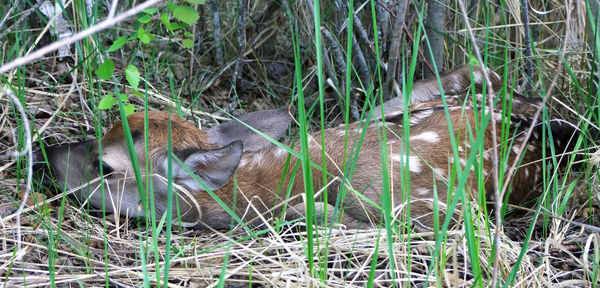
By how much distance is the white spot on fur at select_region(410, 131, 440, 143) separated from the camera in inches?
154

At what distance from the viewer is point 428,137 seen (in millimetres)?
3936

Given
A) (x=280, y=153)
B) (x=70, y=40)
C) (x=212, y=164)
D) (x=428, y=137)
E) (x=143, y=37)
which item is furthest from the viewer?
(x=280, y=153)

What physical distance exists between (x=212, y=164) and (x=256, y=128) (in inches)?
24.2

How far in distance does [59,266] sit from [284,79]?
2.96 m

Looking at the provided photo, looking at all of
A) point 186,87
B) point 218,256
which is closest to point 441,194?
point 218,256

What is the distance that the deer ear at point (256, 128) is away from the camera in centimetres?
417

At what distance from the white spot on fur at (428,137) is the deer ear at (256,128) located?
725mm

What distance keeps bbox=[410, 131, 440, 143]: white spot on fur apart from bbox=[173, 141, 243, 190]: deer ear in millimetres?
970

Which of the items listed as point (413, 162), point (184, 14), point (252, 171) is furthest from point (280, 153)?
point (184, 14)

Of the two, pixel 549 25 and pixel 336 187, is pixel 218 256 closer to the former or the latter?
pixel 336 187

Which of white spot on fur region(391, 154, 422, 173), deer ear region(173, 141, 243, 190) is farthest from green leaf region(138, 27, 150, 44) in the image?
white spot on fur region(391, 154, 422, 173)

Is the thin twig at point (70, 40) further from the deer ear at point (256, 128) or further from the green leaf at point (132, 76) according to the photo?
the deer ear at point (256, 128)

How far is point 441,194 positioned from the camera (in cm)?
374

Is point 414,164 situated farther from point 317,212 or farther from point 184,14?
point 184,14
